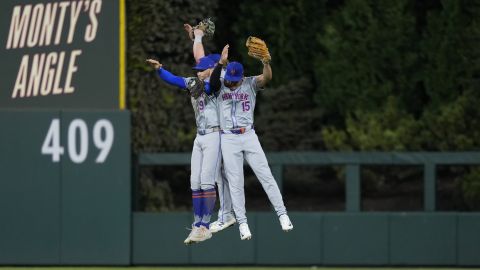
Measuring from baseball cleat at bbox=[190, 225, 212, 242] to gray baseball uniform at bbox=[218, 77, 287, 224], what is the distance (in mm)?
332

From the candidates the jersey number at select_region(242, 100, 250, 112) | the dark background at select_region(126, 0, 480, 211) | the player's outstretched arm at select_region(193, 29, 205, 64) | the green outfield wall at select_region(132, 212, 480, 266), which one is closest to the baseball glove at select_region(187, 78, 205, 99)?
the player's outstretched arm at select_region(193, 29, 205, 64)

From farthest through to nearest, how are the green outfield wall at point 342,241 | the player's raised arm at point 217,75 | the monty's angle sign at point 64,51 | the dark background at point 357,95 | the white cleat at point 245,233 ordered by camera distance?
the dark background at point 357,95, the green outfield wall at point 342,241, the monty's angle sign at point 64,51, the white cleat at point 245,233, the player's raised arm at point 217,75

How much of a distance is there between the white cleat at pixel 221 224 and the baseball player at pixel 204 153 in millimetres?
55

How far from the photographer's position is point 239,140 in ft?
46.5

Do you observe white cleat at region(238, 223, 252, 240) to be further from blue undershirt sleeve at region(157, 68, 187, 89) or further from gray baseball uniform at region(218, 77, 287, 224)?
blue undershirt sleeve at region(157, 68, 187, 89)

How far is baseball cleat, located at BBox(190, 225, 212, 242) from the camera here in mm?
14195

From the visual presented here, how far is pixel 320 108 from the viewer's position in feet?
75.7

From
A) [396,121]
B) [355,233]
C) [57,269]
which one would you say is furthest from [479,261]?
[57,269]

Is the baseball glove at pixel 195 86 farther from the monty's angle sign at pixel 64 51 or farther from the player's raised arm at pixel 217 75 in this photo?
the monty's angle sign at pixel 64 51

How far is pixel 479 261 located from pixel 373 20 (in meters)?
4.45

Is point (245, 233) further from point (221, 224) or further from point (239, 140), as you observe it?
point (239, 140)

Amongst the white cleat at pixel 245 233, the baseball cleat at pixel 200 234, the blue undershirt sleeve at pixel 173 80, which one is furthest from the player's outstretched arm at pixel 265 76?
the baseball cleat at pixel 200 234

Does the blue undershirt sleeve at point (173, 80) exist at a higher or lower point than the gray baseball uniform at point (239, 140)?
higher

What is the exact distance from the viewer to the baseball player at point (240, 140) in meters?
14.0
